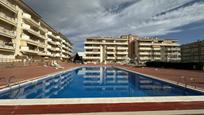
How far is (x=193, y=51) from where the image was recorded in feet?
357

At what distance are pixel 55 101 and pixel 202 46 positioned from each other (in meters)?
101

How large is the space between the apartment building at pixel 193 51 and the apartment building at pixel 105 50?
29677 mm

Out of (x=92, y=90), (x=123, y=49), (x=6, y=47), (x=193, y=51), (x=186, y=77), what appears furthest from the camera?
(x=123, y=49)

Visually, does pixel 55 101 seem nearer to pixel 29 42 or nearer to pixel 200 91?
pixel 200 91

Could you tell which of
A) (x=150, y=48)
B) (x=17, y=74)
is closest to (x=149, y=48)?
(x=150, y=48)

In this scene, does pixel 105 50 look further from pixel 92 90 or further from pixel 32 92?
pixel 32 92

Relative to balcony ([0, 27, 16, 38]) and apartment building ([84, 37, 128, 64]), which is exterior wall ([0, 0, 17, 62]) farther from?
apartment building ([84, 37, 128, 64])

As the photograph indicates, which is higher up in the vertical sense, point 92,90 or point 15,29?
point 15,29

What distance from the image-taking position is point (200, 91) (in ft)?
46.6

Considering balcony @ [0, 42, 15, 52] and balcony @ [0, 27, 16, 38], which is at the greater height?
balcony @ [0, 27, 16, 38]

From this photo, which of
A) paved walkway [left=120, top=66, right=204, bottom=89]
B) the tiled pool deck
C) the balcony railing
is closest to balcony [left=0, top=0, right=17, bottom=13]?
the balcony railing

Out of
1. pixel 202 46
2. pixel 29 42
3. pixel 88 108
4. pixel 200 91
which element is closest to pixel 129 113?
pixel 88 108

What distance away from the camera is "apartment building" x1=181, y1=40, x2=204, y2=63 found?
10195 centimetres

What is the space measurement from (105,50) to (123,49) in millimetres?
10121
